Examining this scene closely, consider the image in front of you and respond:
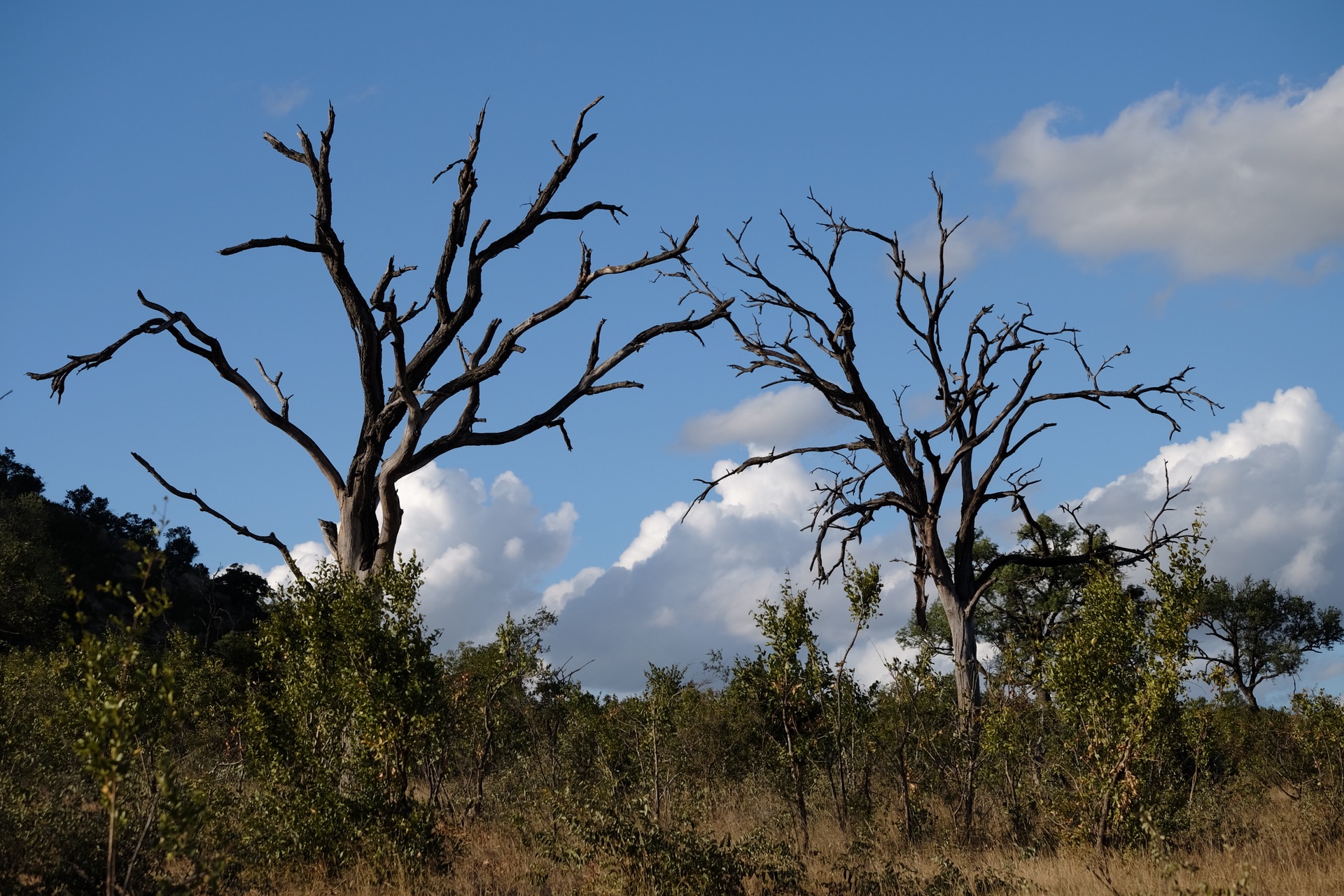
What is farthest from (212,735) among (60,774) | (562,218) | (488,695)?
(562,218)

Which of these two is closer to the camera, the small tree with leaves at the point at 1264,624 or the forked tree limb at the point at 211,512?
the forked tree limb at the point at 211,512

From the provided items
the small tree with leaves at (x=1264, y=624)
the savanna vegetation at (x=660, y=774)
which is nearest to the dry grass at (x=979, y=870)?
the savanna vegetation at (x=660, y=774)

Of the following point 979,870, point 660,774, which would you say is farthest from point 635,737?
point 979,870

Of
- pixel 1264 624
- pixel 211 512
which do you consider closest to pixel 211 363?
pixel 211 512

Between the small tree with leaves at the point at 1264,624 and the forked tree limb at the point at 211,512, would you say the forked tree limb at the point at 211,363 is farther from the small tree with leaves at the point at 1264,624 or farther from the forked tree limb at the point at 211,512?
the small tree with leaves at the point at 1264,624

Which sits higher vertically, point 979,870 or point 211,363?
point 211,363

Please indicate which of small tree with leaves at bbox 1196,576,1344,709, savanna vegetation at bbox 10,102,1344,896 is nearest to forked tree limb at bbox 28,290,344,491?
savanna vegetation at bbox 10,102,1344,896

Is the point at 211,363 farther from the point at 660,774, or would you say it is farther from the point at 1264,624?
the point at 1264,624

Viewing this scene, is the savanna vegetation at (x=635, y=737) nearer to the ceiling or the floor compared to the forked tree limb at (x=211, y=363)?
nearer to the floor

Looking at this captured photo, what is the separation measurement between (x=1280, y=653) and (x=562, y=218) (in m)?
35.1

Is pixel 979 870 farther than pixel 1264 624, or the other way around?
pixel 1264 624

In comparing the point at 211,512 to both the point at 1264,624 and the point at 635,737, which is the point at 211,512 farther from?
the point at 1264,624

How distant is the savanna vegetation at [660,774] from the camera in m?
10.2

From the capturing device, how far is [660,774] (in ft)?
65.2
